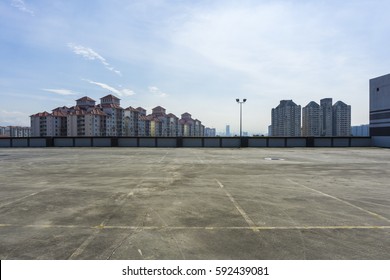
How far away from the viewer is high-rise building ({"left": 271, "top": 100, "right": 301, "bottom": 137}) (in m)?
137

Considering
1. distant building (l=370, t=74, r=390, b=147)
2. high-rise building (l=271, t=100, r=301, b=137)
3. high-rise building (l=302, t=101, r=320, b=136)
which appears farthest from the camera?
high-rise building (l=271, t=100, r=301, b=137)

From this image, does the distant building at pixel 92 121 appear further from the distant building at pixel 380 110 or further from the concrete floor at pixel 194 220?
the concrete floor at pixel 194 220

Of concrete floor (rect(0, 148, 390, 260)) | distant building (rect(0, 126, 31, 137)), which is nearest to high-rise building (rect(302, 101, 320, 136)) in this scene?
concrete floor (rect(0, 148, 390, 260))

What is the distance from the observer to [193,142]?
4350 cm

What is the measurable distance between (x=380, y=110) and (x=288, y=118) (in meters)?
98.1

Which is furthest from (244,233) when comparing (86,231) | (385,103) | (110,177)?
(385,103)

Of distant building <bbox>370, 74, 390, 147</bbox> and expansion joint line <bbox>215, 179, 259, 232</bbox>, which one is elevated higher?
distant building <bbox>370, 74, 390, 147</bbox>

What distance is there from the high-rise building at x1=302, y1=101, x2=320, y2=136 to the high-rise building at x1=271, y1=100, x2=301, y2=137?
587 cm

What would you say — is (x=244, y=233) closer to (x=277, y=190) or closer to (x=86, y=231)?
(x=86, y=231)

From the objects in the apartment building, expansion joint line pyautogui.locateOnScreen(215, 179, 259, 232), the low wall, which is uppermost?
the apartment building

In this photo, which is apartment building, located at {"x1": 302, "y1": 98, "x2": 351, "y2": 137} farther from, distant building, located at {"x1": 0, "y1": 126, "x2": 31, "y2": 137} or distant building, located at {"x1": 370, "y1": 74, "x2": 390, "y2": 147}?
distant building, located at {"x1": 0, "y1": 126, "x2": 31, "y2": 137}

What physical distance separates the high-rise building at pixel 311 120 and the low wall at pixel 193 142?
85703 mm

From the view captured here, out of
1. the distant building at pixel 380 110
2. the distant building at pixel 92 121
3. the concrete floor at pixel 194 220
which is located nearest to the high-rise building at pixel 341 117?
the distant building at pixel 380 110

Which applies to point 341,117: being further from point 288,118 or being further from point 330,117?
point 288,118
